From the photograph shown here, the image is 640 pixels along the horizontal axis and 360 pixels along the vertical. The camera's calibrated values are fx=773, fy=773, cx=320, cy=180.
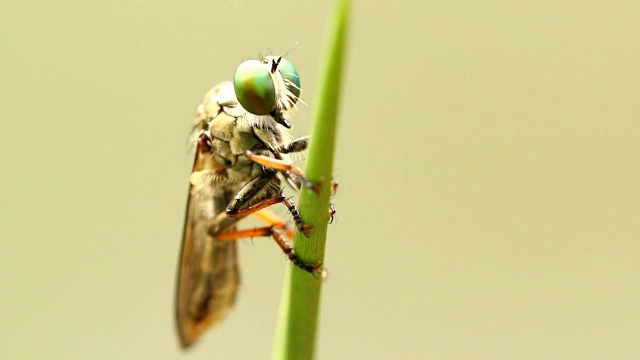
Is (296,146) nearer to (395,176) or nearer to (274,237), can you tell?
(274,237)

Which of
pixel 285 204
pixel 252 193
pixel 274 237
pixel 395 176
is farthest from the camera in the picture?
pixel 395 176

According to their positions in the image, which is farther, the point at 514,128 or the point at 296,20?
the point at 296,20

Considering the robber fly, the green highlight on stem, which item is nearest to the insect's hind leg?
the robber fly

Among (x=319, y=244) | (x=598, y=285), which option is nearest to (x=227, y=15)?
(x=598, y=285)

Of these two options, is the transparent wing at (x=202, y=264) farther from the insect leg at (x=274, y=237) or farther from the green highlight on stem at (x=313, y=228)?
the green highlight on stem at (x=313, y=228)

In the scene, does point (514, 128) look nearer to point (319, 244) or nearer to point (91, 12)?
point (91, 12)

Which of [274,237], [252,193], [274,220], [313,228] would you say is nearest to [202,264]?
[274,220]
